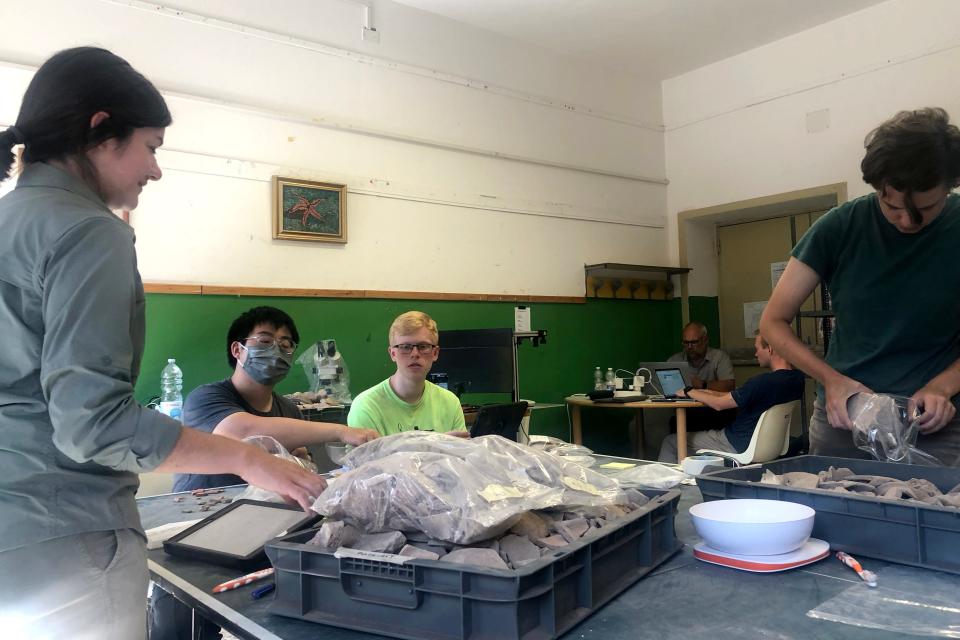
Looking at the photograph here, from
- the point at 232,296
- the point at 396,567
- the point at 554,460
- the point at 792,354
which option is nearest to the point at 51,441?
the point at 396,567

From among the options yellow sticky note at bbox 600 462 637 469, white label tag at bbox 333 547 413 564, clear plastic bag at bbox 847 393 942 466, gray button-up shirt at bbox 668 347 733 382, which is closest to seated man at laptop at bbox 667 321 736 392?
gray button-up shirt at bbox 668 347 733 382

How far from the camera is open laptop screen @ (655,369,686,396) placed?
502 centimetres

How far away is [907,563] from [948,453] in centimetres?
73

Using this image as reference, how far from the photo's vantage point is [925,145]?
5.05ft

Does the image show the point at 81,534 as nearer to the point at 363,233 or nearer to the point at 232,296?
the point at 232,296

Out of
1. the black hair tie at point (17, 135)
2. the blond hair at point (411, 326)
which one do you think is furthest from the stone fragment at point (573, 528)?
the blond hair at point (411, 326)


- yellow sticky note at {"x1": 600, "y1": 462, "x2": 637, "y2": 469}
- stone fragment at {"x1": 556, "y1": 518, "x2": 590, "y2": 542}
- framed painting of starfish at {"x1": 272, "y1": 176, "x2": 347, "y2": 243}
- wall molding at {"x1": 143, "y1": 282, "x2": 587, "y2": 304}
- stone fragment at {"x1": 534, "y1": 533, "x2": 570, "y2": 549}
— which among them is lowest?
yellow sticky note at {"x1": 600, "y1": 462, "x2": 637, "y2": 469}

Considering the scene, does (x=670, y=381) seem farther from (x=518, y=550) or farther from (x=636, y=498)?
(x=518, y=550)

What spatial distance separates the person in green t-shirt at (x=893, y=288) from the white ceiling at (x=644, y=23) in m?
3.60

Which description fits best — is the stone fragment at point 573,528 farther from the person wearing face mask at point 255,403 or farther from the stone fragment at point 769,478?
the person wearing face mask at point 255,403

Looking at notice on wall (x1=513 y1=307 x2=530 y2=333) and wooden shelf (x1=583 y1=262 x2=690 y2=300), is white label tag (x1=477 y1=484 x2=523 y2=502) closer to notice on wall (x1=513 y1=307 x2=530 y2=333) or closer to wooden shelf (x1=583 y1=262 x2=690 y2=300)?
notice on wall (x1=513 y1=307 x2=530 y2=333)

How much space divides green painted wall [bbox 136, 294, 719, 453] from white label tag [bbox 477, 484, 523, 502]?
3.00 metres

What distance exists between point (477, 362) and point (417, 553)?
2968 mm

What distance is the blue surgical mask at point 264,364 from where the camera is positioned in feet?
7.90
